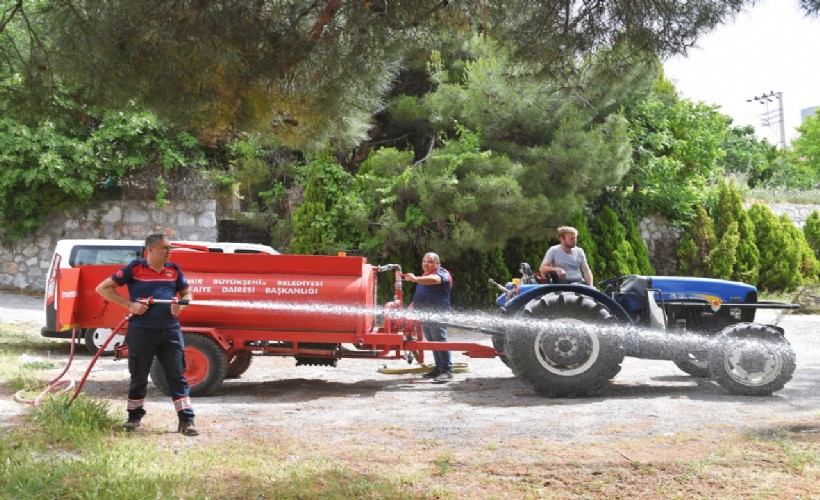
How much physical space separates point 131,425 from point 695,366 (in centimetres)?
593

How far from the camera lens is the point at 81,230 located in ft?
56.2

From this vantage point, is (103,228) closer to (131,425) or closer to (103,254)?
(103,254)

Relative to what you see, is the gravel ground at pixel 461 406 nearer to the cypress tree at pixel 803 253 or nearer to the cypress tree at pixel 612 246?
the cypress tree at pixel 612 246

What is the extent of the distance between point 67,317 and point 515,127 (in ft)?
27.9

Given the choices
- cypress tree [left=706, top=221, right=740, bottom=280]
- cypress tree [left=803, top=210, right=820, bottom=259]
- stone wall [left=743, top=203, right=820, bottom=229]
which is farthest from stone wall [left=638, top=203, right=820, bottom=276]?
cypress tree [left=803, top=210, right=820, bottom=259]

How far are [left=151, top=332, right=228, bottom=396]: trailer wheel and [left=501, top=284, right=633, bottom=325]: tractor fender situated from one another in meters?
2.84

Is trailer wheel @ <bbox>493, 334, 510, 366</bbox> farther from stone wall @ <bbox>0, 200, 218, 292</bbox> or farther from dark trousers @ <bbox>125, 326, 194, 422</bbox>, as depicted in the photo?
stone wall @ <bbox>0, 200, 218, 292</bbox>

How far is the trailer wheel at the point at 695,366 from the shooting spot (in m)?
8.79

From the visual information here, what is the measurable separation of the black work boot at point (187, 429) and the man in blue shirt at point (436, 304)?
3.70 meters

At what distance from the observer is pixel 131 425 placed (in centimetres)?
618

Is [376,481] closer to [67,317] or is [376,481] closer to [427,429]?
[427,429]

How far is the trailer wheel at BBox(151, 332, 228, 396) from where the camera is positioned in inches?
322

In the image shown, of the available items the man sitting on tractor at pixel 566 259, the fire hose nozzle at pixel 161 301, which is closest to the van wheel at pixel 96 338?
the fire hose nozzle at pixel 161 301

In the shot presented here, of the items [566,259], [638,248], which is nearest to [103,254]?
[566,259]
